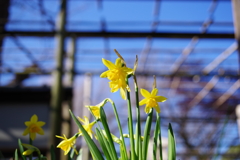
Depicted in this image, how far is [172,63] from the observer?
19.3 feet

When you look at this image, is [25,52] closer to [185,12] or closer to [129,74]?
[185,12]

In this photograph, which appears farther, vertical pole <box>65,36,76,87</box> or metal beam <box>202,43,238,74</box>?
metal beam <box>202,43,238,74</box>

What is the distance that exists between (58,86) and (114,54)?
2567 mm

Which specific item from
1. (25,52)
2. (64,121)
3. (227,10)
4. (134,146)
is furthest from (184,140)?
(134,146)

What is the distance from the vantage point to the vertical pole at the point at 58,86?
2641 mm

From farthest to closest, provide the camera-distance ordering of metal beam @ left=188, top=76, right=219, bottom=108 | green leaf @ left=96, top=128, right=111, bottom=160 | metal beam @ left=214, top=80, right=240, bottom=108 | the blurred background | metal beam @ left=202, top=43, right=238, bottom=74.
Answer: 1. metal beam @ left=214, top=80, right=240, bottom=108
2. metal beam @ left=188, top=76, right=219, bottom=108
3. metal beam @ left=202, top=43, right=238, bottom=74
4. the blurred background
5. green leaf @ left=96, top=128, right=111, bottom=160

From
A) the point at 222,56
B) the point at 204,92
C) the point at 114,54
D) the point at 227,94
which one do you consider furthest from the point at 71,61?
the point at 227,94

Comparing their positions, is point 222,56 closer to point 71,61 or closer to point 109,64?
point 71,61

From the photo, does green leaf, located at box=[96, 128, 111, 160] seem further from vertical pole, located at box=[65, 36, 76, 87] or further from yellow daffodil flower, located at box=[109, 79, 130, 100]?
vertical pole, located at box=[65, 36, 76, 87]

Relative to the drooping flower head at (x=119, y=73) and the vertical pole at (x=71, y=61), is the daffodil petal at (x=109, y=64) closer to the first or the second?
the drooping flower head at (x=119, y=73)

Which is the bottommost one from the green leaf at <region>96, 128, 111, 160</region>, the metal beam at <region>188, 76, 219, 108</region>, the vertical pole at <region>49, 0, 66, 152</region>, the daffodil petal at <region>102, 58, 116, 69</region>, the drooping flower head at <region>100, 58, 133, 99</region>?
the green leaf at <region>96, 128, 111, 160</region>

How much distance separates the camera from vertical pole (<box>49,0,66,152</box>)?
264cm

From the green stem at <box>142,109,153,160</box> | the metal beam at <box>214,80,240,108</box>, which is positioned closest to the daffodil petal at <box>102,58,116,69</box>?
the green stem at <box>142,109,153,160</box>

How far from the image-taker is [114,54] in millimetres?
5355
